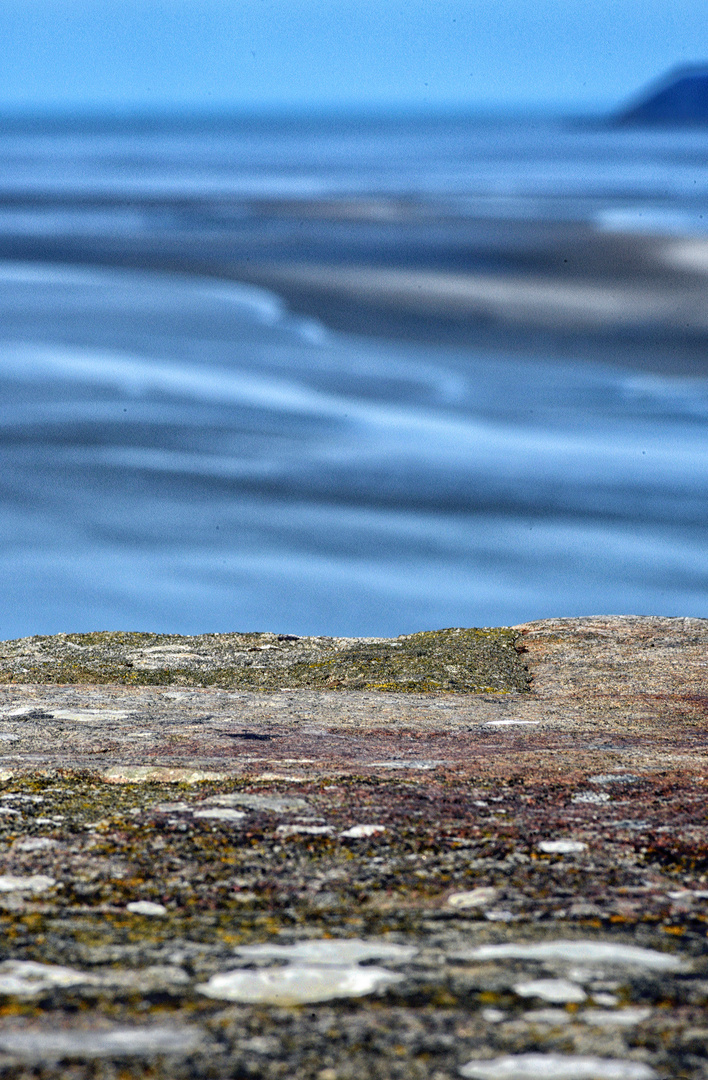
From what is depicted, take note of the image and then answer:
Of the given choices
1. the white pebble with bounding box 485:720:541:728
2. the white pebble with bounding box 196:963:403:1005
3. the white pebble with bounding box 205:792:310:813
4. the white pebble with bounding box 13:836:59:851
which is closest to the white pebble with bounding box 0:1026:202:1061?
the white pebble with bounding box 196:963:403:1005

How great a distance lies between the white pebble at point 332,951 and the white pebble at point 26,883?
2.34 ft

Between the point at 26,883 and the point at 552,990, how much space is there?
1495 millimetres

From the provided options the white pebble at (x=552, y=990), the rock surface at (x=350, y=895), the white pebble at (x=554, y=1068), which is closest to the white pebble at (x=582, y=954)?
the rock surface at (x=350, y=895)

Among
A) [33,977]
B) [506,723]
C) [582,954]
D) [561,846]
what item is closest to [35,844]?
[33,977]

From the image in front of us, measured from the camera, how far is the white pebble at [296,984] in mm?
2504

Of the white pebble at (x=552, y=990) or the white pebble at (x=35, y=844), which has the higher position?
the white pebble at (x=35, y=844)

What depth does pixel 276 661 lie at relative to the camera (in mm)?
7871

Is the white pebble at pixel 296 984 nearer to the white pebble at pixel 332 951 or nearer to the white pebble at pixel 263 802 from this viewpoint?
the white pebble at pixel 332 951

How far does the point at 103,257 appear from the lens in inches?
1884

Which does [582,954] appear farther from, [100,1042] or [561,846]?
[100,1042]

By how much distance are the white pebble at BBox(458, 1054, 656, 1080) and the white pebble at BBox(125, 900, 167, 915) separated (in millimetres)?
1065

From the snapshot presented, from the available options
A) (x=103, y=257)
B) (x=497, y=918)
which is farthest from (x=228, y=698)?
(x=103, y=257)

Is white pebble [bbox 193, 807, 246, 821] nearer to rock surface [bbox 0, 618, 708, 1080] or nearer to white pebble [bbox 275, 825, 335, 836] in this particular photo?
rock surface [bbox 0, 618, 708, 1080]

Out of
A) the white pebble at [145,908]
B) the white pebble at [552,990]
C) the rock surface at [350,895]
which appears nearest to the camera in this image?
the rock surface at [350,895]
